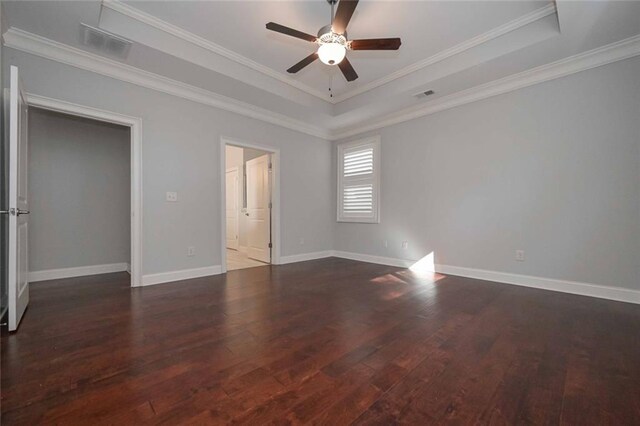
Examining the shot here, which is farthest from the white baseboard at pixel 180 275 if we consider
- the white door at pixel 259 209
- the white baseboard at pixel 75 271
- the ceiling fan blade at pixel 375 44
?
the ceiling fan blade at pixel 375 44

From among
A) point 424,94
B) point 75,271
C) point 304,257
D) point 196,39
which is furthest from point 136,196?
point 424,94

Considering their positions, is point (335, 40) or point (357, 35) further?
point (357, 35)

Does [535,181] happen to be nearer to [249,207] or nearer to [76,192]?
[249,207]

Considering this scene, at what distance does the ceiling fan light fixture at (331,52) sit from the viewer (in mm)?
2424

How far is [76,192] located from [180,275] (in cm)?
215

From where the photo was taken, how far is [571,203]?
315 cm

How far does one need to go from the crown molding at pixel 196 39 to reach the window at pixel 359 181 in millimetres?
1573

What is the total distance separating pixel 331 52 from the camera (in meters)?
2.45

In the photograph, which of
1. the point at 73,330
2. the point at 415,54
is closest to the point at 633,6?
the point at 415,54

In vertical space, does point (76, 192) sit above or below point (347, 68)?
below

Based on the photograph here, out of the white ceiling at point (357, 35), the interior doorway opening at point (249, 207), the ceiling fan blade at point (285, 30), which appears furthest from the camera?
the interior doorway opening at point (249, 207)

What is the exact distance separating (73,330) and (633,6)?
5.45 meters

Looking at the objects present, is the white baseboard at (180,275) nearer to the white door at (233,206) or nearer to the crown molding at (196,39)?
the white door at (233,206)

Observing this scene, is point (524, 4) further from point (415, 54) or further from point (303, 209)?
point (303, 209)
